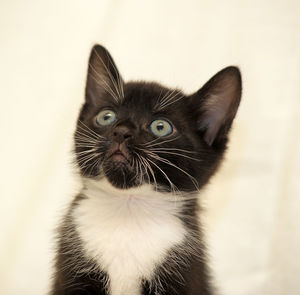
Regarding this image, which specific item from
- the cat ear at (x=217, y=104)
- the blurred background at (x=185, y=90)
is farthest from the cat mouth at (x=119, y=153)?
the blurred background at (x=185, y=90)

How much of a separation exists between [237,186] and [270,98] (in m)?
0.48

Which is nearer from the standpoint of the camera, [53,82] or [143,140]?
[143,140]

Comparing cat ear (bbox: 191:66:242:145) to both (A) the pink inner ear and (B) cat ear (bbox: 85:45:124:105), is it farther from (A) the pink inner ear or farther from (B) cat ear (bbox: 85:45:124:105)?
(B) cat ear (bbox: 85:45:124:105)

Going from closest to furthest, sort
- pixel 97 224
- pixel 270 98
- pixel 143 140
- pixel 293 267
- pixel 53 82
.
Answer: pixel 143 140, pixel 97 224, pixel 293 267, pixel 270 98, pixel 53 82

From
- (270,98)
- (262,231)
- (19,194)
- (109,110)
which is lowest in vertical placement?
(19,194)

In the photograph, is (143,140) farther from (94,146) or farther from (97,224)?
(97,224)

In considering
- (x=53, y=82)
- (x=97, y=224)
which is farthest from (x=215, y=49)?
(x=97, y=224)

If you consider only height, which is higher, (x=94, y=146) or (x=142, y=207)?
(x=94, y=146)

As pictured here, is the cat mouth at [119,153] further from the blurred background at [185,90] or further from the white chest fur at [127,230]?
the blurred background at [185,90]

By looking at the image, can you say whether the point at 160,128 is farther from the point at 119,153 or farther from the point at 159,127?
the point at 119,153

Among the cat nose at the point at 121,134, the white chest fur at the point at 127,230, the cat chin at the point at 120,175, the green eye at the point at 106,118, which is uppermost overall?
the green eye at the point at 106,118

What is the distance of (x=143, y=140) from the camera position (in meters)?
1.80

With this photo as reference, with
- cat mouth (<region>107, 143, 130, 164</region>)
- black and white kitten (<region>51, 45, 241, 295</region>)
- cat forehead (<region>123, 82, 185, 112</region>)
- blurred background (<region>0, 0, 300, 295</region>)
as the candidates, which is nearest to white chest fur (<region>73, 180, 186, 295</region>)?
black and white kitten (<region>51, 45, 241, 295</region>)

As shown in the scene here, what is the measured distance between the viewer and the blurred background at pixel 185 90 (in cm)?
261
